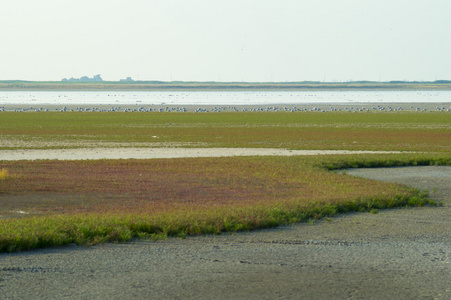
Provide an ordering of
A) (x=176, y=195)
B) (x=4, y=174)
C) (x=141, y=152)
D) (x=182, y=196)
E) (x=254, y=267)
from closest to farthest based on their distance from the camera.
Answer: (x=254, y=267)
(x=182, y=196)
(x=176, y=195)
(x=4, y=174)
(x=141, y=152)

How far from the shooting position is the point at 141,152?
30250mm

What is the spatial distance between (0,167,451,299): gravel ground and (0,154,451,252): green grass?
0.52 metres

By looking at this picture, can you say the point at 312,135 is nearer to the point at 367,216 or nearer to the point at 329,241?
the point at 367,216

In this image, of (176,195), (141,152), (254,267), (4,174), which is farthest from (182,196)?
(141,152)

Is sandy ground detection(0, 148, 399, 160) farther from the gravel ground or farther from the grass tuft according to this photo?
the gravel ground

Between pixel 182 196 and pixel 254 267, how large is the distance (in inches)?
273

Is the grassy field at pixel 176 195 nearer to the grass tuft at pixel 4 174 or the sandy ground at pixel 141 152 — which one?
the grass tuft at pixel 4 174

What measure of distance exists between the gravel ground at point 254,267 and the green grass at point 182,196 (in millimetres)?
520

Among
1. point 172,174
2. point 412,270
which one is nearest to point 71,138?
point 172,174

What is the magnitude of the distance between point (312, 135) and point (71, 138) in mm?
16825

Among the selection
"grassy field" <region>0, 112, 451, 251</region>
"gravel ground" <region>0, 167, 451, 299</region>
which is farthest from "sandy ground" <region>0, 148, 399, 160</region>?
"gravel ground" <region>0, 167, 451, 299</region>

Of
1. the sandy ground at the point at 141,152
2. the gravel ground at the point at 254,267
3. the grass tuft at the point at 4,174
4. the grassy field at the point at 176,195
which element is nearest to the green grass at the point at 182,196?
the grassy field at the point at 176,195

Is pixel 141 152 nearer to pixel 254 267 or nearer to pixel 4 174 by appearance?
pixel 4 174

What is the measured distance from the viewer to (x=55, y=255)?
948 cm
